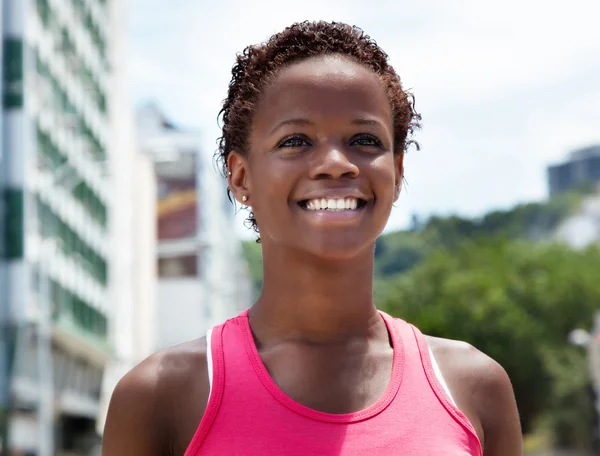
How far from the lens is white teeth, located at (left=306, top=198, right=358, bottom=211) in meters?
2.38

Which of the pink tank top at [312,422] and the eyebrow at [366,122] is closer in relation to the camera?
the pink tank top at [312,422]

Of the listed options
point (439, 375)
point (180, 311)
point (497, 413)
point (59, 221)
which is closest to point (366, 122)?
point (439, 375)

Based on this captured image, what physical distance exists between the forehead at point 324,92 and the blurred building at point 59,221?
28.8m

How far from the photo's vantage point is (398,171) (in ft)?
8.75

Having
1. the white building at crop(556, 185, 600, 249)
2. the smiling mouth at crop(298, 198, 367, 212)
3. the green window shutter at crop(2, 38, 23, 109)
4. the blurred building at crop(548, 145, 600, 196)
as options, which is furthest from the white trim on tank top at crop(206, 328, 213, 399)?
the blurred building at crop(548, 145, 600, 196)

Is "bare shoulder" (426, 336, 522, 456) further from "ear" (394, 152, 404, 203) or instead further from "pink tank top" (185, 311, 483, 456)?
"ear" (394, 152, 404, 203)

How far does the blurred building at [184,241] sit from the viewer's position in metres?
66.1

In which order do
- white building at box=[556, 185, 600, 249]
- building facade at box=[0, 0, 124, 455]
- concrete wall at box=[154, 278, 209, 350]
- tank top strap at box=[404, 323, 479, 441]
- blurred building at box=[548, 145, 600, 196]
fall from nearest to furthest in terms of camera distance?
tank top strap at box=[404, 323, 479, 441] → building facade at box=[0, 0, 124, 455] → concrete wall at box=[154, 278, 209, 350] → white building at box=[556, 185, 600, 249] → blurred building at box=[548, 145, 600, 196]

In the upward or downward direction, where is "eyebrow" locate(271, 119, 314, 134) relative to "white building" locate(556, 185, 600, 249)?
downward

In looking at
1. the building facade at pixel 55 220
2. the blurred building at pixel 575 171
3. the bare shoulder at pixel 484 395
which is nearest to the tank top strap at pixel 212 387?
the bare shoulder at pixel 484 395

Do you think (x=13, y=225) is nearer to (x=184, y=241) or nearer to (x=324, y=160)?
(x=324, y=160)

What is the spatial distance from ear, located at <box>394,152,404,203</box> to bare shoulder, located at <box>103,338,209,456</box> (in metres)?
0.60

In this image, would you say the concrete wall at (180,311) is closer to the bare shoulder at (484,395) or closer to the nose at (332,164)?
the bare shoulder at (484,395)

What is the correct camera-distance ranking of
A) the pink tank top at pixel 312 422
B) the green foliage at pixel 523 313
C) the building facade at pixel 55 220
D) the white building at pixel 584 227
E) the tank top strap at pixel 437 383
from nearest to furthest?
the pink tank top at pixel 312 422
the tank top strap at pixel 437 383
the building facade at pixel 55 220
the green foliage at pixel 523 313
the white building at pixel 584 227
